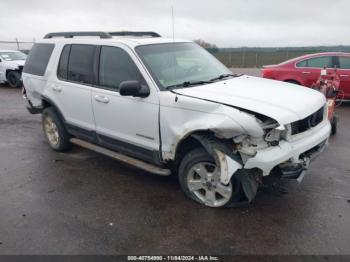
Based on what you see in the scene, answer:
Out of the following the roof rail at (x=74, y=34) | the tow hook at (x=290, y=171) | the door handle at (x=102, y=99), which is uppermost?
the roof rail at (x=74, y=34)

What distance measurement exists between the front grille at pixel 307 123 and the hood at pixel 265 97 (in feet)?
0.30

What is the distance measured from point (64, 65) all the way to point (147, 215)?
113 inches

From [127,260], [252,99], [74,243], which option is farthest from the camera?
[252,99]

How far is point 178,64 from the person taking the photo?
14.9ft

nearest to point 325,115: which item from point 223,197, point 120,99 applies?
point 223,197

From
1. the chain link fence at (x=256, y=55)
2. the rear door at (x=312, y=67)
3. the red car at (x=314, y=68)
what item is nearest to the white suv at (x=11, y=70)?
the red car at (x=314, y=68)

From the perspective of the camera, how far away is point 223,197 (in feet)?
12.6

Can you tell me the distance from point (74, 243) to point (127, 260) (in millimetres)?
609

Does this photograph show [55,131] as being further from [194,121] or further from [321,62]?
[321,62]

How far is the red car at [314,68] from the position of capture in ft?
31.7

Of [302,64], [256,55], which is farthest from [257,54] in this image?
[302,64]

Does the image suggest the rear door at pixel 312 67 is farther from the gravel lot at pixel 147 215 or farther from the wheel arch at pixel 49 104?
the wheel arch at pixel 49 104

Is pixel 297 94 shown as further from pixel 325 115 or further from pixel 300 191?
pixel 300 191

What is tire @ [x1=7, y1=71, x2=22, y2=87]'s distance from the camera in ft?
45.9
